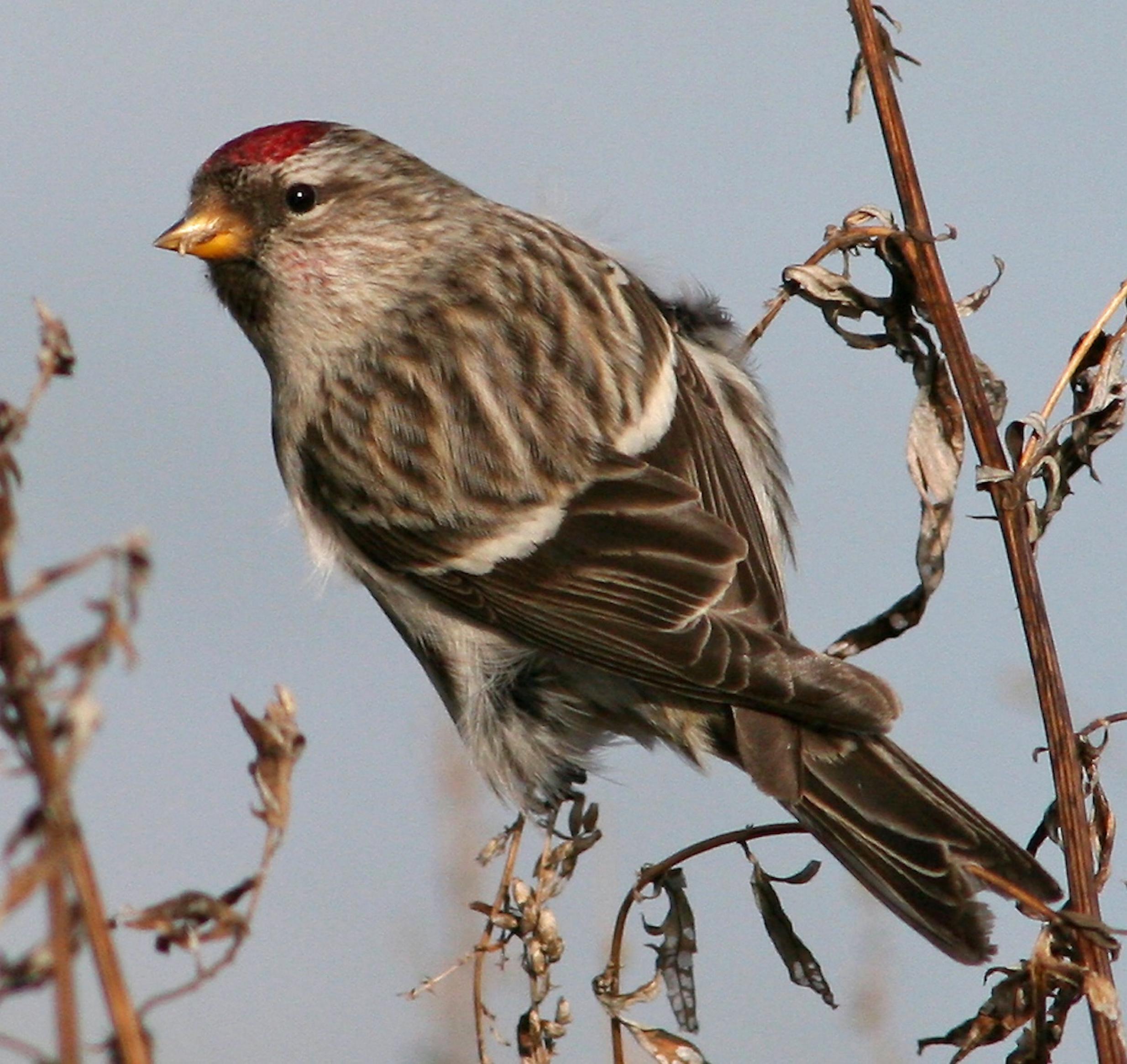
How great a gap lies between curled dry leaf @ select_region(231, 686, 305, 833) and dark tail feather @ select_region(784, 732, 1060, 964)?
156 centimetres

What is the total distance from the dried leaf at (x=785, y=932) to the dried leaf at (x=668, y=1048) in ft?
0.68

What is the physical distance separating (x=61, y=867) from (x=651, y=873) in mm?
1412

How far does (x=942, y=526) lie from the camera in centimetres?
216

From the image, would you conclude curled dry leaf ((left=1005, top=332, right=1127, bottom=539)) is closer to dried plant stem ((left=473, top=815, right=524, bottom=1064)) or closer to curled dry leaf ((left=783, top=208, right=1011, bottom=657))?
curled dry leaf ((left=783, top=208, right=1011, bottom=657))

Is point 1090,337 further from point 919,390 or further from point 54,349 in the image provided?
point 54,349

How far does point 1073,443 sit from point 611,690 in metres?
1.33

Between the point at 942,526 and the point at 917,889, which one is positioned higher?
the point at 942,526

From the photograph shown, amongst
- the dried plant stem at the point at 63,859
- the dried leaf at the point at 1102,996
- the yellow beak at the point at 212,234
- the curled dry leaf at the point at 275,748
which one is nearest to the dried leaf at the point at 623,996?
the dried leaf at the point at 1102,996

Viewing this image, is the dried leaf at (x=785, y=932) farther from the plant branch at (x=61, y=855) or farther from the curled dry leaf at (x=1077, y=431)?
the plant branch at (x=61, y=855)

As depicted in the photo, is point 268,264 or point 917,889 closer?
point 917,889

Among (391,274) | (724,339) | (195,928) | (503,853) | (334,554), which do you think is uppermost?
(391,274)

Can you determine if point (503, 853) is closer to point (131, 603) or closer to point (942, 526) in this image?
point (942, 526)

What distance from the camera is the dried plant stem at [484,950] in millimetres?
2094

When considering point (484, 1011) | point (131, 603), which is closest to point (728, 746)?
point (484, 1011)
